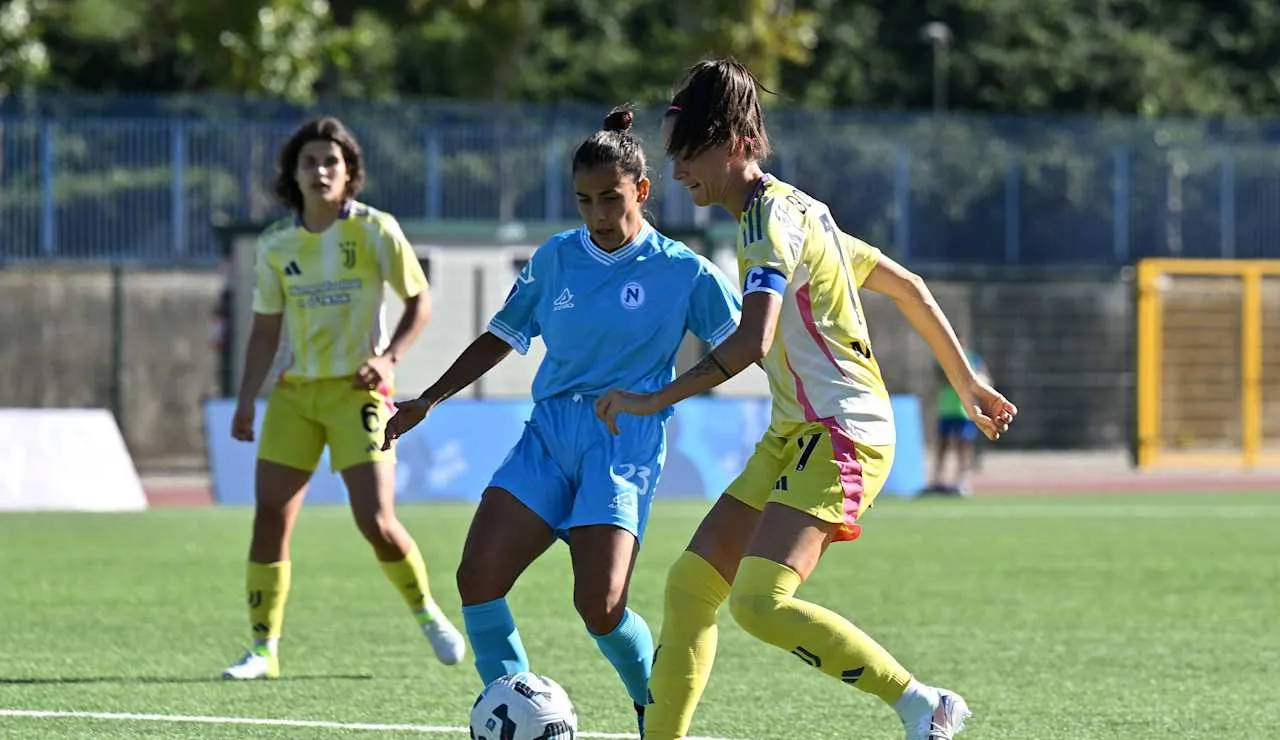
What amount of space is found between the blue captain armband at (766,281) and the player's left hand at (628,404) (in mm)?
390

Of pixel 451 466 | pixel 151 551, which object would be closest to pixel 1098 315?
pixel 451 466

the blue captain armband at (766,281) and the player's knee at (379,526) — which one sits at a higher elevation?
the blue captain armband at (766,281)

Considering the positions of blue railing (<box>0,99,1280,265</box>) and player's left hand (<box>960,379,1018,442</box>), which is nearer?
player's left hand (<box>960,379,1018,442</box>)

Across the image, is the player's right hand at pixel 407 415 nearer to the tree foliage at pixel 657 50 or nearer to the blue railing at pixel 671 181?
the blue railing at pixel 671 181

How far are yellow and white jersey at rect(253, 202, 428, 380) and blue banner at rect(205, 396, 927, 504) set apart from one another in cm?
981

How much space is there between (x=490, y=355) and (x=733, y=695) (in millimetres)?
2238

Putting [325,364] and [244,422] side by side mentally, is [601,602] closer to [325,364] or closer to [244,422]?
[325,364]

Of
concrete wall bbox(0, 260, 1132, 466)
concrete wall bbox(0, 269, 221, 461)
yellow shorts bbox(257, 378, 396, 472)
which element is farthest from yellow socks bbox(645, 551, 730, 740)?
concrete wall bbox(0, 269, 221, 461)

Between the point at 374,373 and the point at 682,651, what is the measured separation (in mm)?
3066

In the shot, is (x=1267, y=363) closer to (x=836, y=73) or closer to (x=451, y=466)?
(x=451, y=466)

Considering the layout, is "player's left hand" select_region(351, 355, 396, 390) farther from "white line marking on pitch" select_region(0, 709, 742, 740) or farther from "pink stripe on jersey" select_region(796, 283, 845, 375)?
"pink stripe on jersey" select_region(796, 283, 845, 375)

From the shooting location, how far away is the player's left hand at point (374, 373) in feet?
29.9

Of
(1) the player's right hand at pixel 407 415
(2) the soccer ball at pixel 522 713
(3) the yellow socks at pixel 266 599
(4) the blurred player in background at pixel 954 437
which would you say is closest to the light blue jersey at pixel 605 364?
(1) the player's right hand at pixel 407 415

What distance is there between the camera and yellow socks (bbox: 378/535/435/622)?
9383 mm
